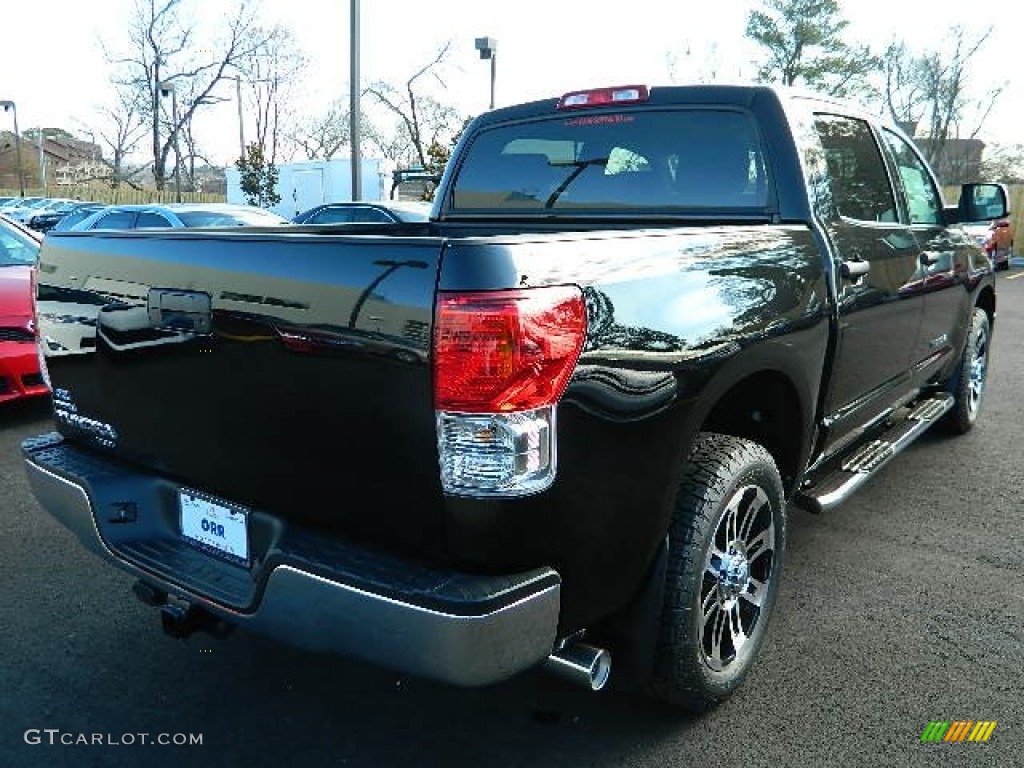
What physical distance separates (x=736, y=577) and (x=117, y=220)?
12.3m

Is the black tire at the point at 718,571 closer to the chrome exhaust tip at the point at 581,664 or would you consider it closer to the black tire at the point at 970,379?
the chrome exhaust tip at the point at 581,664

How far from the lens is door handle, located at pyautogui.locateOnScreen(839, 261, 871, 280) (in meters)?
3.09

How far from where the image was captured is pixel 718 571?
2.57 metres

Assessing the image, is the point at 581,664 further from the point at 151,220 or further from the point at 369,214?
the point at 151,220

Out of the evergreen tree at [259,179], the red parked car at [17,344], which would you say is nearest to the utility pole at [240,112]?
the evergreen tree at [259,179]

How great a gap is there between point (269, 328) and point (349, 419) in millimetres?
314

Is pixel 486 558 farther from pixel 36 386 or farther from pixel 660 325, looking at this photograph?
pixel 36 386

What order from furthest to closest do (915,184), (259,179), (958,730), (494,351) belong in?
(259,179) < (915,184) < (958,730) < (494,351)

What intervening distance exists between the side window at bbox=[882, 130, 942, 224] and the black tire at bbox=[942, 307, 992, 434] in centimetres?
109

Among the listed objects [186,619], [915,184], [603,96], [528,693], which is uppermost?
[603,96]

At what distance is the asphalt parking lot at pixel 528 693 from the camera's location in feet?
8.02

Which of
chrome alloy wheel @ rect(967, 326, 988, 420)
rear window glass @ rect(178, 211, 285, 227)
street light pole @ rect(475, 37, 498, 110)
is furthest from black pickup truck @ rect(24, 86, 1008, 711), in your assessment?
street light pole @ rect(475, 37, 498, 110)

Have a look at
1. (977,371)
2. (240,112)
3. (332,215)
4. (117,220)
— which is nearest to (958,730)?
(977,371)

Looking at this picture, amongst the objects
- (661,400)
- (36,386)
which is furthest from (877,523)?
(36,386)
